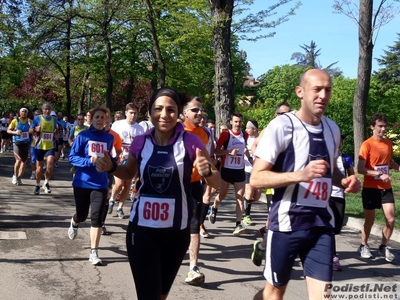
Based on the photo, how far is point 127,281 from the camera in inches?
238

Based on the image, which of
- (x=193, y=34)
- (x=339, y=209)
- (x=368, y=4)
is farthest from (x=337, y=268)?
(x=193, y=34)

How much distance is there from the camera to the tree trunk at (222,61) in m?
15.4

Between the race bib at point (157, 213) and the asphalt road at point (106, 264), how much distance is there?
1.86 m

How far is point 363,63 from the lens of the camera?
1731 centimetres

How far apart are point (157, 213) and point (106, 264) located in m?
3.11

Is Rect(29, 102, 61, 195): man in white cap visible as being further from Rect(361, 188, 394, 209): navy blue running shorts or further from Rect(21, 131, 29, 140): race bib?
Rect(361, 188, 394, 209): navy blue running shorts

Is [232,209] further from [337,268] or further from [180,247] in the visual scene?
[180,247]

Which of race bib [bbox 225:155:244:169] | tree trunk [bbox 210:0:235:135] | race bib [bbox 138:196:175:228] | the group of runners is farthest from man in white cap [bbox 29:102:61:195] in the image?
race bib [bbox 138:196:175:228]

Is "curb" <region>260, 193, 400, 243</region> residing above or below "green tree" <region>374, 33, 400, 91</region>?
below

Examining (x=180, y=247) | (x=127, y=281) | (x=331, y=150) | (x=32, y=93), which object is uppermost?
(x=32, y=93)

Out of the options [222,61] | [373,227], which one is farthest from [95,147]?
[222,61]

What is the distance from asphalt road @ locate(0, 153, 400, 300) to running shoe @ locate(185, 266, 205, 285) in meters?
0.06

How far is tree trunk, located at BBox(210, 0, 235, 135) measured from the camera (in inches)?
606

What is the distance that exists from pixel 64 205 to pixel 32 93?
3307 centimetres
